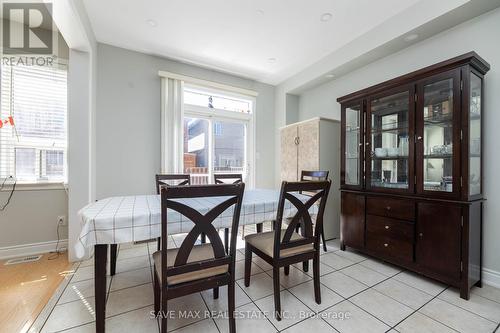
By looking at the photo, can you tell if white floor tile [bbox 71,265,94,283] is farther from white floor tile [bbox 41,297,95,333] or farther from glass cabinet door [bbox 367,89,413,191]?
glass cabinet door [bbox 367,89,413,191]

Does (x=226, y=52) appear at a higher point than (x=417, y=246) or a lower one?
higher

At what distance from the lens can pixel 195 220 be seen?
1.25 metres

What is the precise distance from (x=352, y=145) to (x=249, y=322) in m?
2.33

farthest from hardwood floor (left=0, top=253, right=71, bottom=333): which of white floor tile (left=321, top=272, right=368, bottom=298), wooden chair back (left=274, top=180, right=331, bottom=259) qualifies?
white floor tile (left=321, top=272, right=368, bottom=298)

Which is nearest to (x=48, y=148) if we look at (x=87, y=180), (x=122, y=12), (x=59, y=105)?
(x=59, y=105)

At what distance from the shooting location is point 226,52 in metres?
3.26

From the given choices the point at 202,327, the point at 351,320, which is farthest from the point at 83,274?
the point at 351,320

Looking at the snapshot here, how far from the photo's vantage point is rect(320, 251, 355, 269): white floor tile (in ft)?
7.69

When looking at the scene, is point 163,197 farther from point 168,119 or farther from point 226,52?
point 226,52

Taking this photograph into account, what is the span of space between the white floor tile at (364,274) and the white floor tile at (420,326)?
444mm

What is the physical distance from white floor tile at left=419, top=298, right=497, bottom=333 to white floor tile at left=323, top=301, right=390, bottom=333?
44 cm

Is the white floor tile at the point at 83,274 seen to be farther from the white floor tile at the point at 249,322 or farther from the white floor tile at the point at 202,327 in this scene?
the white floor tile at the point at 249,322

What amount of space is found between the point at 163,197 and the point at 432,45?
10.5 ft

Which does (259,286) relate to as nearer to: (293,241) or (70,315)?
(293,241)
